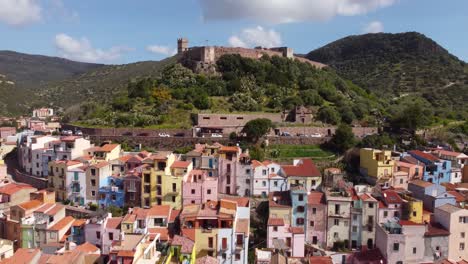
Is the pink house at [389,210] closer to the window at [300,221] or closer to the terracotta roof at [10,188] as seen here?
the window at [300,221]

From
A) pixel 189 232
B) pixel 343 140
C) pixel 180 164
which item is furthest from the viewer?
pixel 343 140

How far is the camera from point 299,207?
26641 millimetres

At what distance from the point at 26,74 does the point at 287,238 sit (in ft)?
368

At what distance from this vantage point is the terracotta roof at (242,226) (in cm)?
2392

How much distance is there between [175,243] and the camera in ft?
70.0

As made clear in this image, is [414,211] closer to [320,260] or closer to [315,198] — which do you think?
[315,198]

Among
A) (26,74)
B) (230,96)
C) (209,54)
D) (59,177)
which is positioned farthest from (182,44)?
(26,74)

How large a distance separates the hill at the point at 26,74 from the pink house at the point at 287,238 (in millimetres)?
76390

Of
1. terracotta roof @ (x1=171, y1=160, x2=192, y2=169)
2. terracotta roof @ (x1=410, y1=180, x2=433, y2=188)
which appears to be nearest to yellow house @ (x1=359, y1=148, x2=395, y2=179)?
terracotta roof @ (x1=410, y1=180, x2=433, y2=188)

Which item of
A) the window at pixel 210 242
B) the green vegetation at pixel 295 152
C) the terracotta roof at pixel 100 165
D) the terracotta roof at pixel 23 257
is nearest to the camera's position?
the terracotta roof at pixel 23 257

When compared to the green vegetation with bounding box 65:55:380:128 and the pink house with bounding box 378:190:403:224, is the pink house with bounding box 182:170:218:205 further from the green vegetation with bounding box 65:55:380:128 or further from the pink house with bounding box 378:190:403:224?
the green vegetation with bounding box 65:55:380:128

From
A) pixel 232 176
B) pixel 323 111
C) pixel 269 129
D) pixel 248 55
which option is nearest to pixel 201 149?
pixel 232 176

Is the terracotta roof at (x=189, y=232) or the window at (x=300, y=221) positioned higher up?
the terracotta roof at (x=189, y=232)

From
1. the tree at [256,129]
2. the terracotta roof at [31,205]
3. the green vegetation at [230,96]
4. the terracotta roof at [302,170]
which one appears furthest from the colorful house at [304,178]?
the terracotta roof at [31,205]
